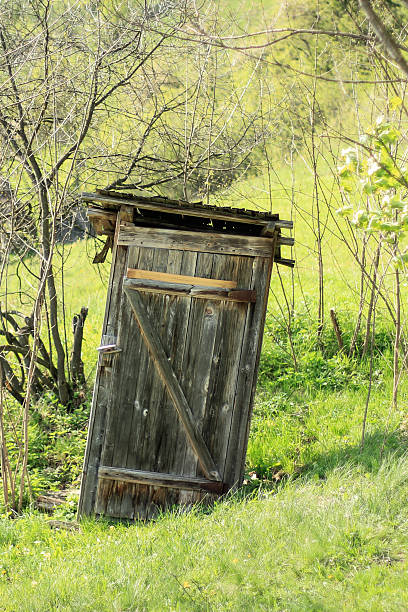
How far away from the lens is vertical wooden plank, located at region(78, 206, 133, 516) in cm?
628

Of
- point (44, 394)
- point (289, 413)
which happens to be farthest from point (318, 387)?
point (44, 394)

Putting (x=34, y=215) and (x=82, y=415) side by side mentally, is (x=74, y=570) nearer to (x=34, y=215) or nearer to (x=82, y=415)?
(x=82, y=415)

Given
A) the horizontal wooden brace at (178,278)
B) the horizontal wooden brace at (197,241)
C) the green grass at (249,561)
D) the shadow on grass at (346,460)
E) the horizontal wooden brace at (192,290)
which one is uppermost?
the horizontal wooden brace at (197,241)

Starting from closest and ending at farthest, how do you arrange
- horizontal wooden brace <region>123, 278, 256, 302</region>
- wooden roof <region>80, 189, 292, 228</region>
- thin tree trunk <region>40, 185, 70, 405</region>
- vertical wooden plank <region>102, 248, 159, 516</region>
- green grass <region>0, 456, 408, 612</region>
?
green grass <region>0, 456, 408, 612</region>
wooden roof <region>80, 189, 292, 228</region>
horizontal wooden brace <region>123, 278, 256, 302</region>
vertical wooden plank <region>102, 248, 159, 516</region>
thin tree trunk <region>40, 185, 70, 405</region>

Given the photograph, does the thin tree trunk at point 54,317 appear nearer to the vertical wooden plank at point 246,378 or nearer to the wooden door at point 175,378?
the wooden door at point 175,378

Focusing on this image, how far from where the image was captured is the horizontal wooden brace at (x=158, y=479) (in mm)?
6238

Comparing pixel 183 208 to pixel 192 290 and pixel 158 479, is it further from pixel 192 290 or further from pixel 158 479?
pixel 158 479

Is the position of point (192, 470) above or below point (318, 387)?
below

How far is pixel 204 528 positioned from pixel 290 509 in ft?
2.29

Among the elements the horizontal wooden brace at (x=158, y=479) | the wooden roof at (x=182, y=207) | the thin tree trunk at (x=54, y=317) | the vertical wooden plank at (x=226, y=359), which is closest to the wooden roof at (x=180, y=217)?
the wooden roof at (x=182, y=207)

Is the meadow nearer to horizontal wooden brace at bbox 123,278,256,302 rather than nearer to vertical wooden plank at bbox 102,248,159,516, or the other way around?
vertical wooden plank at bbox 102,248,159,516

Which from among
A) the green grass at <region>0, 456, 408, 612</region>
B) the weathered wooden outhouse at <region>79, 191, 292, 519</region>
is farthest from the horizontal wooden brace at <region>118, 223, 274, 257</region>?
the green grass at <region>0, 456, 408, 612</region>

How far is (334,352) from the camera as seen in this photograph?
33.6 feet

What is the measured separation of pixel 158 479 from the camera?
6.24m
